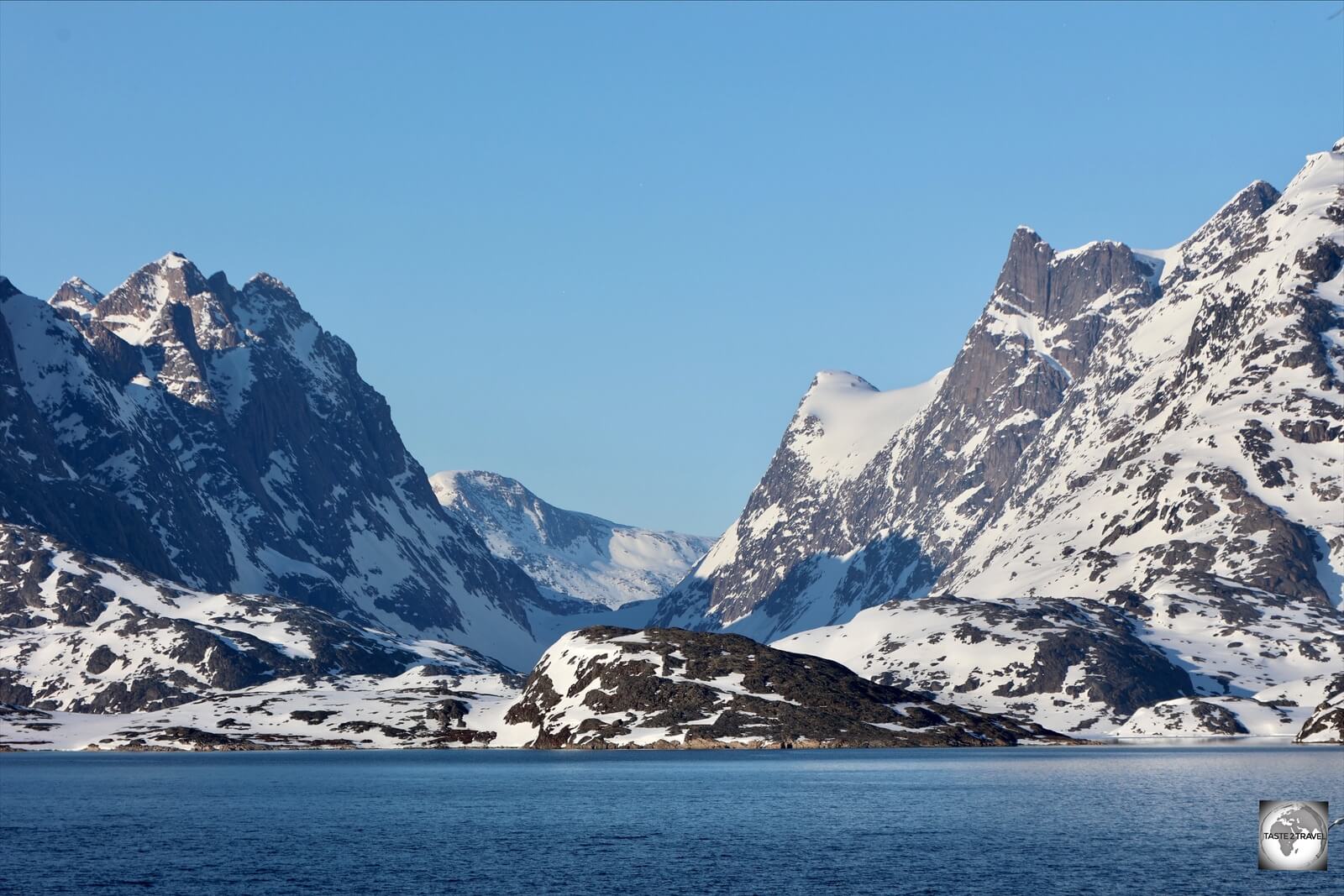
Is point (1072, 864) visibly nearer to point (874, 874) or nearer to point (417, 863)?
point (874, 874)

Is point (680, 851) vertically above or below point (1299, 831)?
below

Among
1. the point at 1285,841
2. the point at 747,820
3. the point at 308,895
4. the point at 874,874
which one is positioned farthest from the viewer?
the point at 747,820

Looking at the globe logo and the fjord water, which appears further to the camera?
the fjord water

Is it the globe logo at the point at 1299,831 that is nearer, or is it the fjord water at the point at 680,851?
the globe logo at the point at 1299,831

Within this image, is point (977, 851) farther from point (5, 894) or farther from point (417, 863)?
point (5, 894)

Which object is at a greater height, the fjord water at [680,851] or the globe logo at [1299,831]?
the globe logo at [1299,831]

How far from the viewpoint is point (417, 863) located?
146 metres

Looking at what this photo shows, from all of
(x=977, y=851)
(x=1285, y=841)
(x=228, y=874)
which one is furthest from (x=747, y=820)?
(x=1285, y=841)

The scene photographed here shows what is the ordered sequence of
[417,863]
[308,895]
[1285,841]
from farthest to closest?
[417,863], [308,895], [1285,841]

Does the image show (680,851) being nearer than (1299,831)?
No

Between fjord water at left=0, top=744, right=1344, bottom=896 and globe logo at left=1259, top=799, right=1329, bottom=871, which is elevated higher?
globe logo at left=1259, top=799, right=1329, bottom=871

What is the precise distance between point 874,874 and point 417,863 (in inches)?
1448

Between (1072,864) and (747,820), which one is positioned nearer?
(1072,864)

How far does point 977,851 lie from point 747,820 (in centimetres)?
3691
